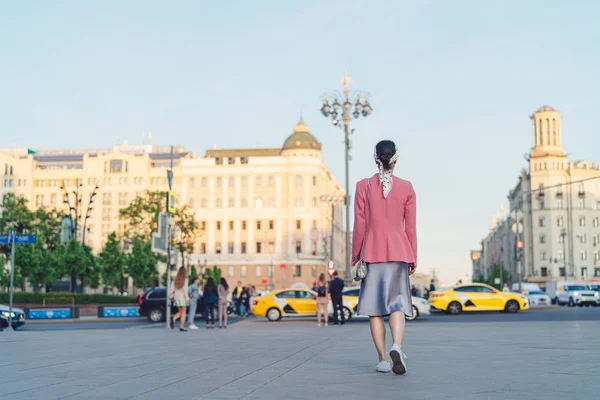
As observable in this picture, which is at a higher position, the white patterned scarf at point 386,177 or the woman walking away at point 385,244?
the white patterned scarf at point 386,177

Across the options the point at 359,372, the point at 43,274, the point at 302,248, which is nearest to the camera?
the point at 359,372

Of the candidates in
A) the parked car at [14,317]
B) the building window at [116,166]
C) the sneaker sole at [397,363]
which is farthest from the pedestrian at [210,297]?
the building window at [116,166]

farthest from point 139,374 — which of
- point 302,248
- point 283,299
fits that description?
point 302,248

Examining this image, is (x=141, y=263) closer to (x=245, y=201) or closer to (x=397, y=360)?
(x=245, y=201)

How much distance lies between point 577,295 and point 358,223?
5040 centimetres

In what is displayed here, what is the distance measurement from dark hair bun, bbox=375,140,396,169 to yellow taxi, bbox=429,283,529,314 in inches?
1119

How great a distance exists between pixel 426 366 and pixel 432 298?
28.4 metres

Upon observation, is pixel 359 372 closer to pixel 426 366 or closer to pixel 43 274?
pixel 426 366

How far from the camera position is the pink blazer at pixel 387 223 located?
751 centimetres

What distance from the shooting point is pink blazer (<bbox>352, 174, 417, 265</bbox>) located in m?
7.51

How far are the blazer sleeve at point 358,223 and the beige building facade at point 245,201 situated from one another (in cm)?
9558

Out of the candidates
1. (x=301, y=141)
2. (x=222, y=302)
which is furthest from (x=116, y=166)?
(x=222, y=302)

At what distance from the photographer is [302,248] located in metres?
108

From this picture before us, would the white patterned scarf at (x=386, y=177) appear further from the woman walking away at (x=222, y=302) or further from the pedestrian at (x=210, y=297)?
the woman walking away at (x=222, y=302)
